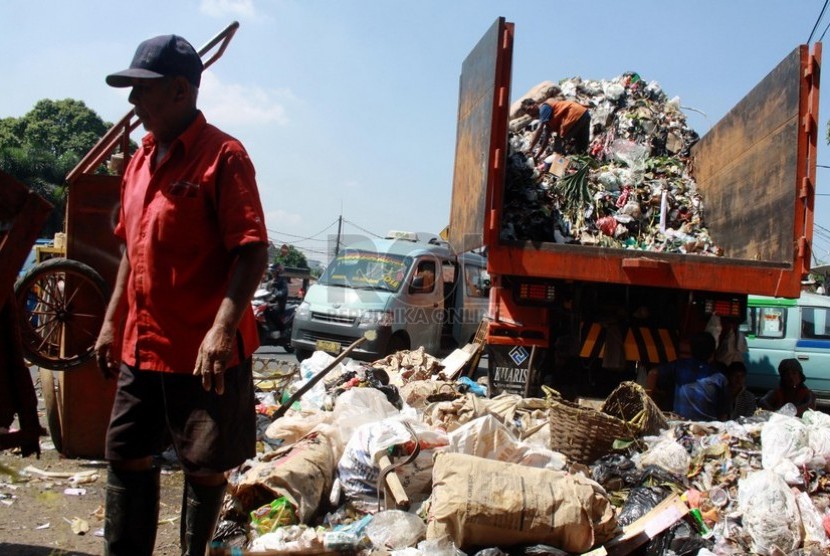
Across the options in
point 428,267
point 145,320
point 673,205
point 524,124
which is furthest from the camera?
point 428,267

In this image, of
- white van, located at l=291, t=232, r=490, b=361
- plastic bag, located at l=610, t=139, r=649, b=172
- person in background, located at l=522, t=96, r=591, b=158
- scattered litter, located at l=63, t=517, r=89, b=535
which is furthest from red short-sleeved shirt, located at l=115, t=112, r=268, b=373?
white van, located at l=291, t=232, r=490, b=361

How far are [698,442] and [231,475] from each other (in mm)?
2735

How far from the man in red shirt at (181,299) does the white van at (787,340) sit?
8420 millimetres

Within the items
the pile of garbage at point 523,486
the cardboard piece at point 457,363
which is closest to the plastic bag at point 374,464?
the pile of garbage at point 523,486

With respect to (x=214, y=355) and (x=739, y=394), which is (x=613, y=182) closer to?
(x=739, y=394)

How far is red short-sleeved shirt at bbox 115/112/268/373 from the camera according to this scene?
7.38 feet

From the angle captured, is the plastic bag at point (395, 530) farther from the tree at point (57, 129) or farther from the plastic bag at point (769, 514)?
the tree at point (57, 129)

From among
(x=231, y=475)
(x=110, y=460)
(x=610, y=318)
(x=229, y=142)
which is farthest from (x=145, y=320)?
(x=610, y=318)

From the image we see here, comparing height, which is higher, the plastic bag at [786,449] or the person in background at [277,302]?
the person in background at [277,302]

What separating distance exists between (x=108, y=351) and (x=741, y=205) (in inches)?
223

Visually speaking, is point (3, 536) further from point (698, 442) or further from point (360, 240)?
point (360, 240)

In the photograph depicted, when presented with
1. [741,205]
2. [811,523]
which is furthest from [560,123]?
[811,523]

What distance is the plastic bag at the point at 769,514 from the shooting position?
3.45m

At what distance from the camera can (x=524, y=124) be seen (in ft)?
27.6
